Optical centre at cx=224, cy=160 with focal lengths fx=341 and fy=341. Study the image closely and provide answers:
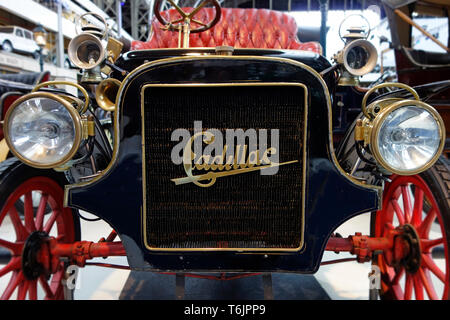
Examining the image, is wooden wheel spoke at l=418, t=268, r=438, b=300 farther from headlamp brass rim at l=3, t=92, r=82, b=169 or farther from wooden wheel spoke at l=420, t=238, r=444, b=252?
headlamp brass rim at l=3, t=92, r=82, b=169

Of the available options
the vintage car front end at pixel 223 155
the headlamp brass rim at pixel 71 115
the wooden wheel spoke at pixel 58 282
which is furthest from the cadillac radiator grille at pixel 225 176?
the wooden wheel spoke at pixel 58 282

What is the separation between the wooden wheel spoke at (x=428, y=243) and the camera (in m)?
1.47

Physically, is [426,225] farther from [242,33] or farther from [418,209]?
[242,33]

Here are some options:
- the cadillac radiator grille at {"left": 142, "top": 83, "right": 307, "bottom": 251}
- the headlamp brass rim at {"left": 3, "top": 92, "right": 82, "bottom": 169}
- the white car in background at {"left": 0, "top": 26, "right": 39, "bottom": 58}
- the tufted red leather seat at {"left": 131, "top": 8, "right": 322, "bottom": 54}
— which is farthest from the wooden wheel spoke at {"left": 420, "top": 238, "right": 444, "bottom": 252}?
the white car in background at {"left": 0, "top": 26, "right": 39, "bottom": 58}

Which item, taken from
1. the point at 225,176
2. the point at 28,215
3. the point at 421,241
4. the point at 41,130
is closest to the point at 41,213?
the point at 28,215

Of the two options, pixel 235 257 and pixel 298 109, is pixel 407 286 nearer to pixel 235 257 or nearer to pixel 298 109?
pixel 235 257

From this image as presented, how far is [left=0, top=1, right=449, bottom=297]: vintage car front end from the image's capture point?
116cm

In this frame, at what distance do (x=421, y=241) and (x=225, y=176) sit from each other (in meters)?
0.98

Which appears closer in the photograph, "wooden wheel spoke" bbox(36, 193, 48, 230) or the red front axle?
the red front axle

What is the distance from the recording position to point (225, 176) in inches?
49.1

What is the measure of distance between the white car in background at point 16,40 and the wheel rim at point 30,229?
10.8 metres

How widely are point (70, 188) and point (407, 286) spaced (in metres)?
1.63

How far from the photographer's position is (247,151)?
1.22 m

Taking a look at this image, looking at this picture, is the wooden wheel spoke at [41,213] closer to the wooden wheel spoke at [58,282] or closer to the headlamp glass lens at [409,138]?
the wooden wheel spoke at [58,282]
